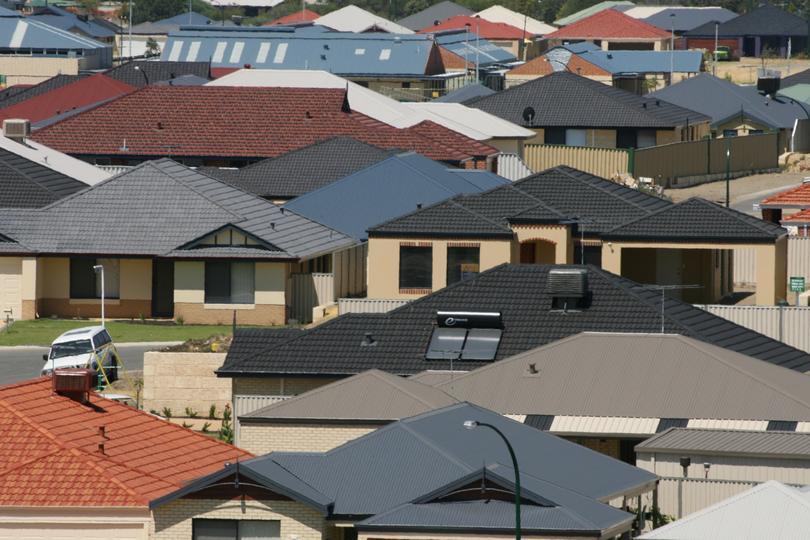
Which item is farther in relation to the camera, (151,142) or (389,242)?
(151,142)

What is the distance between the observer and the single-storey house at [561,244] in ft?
213

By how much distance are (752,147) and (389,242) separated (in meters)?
43.7

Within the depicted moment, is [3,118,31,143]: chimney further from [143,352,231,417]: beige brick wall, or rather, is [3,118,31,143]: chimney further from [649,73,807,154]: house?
[649,73,807,154]: house

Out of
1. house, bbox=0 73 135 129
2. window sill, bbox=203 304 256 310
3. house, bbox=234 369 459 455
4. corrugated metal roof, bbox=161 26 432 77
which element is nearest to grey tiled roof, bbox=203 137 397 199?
window sill, bbox=203 304 256 310

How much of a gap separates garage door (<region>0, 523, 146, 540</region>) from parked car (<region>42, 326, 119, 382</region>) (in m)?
20.4

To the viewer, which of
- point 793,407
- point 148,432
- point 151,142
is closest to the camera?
point 148,432

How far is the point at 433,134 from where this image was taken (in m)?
95.9

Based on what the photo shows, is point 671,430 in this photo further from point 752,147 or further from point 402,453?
point 752,147

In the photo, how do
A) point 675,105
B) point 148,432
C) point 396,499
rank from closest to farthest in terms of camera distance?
1. point 396,499
2. point 148,432
3. point 675,105

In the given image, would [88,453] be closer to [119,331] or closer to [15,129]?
[119,331]

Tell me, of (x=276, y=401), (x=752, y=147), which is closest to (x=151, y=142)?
(x=752, y=147)

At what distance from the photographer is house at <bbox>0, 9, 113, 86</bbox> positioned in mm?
153125

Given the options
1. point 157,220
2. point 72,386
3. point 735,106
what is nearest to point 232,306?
point 157,220

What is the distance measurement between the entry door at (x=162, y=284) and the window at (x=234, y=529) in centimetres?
3577
